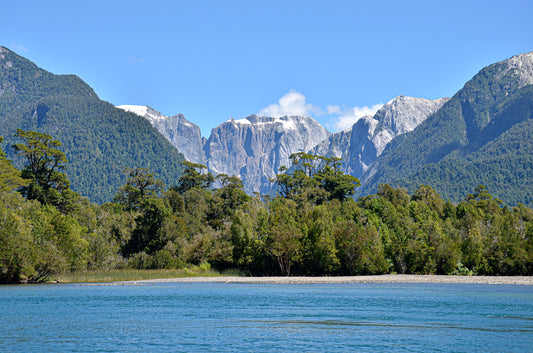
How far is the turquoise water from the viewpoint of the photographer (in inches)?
1179

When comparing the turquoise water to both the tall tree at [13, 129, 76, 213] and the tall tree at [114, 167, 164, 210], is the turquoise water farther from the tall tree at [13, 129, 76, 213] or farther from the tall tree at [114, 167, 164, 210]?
the tall tree at [114, 167, 164, 210]

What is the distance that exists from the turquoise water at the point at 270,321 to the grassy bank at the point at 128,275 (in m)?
19.1

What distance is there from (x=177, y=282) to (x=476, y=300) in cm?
4638

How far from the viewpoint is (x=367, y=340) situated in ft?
102

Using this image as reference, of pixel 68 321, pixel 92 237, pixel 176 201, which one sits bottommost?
pixel 68 321

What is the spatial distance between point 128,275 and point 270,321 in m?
53.5

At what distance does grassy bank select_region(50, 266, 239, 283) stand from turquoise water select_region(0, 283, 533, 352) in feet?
62.7

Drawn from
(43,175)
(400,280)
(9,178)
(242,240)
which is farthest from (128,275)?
(400,280)

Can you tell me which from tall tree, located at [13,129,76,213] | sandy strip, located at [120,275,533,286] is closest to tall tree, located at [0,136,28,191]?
tall tree, located at [13,129,76,213]

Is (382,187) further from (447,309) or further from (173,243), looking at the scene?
(447,309)

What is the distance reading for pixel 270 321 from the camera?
3919 cm

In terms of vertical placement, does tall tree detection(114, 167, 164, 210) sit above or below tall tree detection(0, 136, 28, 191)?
above

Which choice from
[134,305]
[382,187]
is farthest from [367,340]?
[382,187]

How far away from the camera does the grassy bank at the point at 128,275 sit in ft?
266
